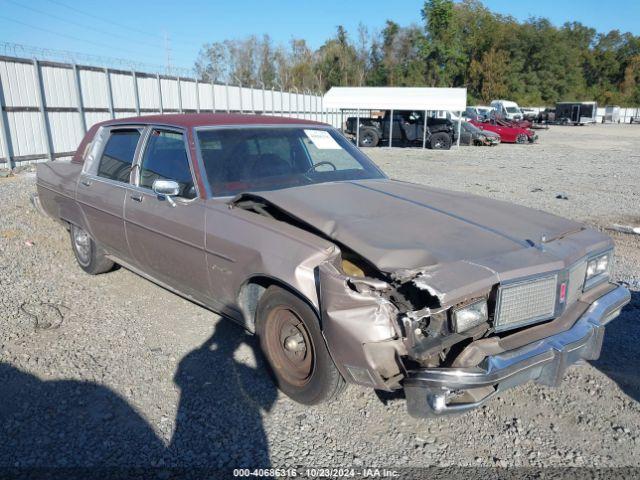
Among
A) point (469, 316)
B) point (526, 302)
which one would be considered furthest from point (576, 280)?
point (469, 316)

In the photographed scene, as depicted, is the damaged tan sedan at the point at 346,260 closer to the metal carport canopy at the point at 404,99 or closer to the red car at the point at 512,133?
the metal carport canopy at the point at 404,99

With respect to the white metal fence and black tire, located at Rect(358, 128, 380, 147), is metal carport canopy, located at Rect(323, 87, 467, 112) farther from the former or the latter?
the white metal fence

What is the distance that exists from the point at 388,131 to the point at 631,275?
784 inches

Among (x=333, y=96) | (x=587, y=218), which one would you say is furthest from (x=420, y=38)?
(x=587, y=218)

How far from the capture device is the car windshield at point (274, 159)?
3.81 meters

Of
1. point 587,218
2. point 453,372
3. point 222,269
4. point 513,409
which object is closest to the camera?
point 453,372

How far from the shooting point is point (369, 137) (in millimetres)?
24594

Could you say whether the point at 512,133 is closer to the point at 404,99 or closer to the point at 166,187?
the point at 404,99

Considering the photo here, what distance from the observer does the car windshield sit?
3.81 metres

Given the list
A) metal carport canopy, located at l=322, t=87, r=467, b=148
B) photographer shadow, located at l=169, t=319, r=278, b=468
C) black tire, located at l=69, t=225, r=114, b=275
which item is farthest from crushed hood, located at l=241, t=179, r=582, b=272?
metal carport canopy, located at l=322, t=87, r=467, b=148

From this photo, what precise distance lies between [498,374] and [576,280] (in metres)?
0.97

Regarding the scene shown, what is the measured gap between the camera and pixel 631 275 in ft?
17.7

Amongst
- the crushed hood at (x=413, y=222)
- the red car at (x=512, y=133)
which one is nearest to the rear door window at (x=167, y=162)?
the crushed hood at (x=413, y=222)

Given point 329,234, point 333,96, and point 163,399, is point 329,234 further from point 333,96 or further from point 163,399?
point 333,96
